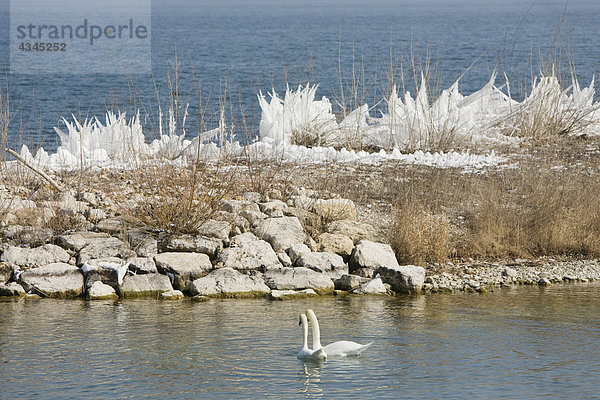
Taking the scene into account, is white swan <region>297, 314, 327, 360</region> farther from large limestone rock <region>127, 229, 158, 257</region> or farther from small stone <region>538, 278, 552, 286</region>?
small stone <region>538, 278, 552, 286</region>

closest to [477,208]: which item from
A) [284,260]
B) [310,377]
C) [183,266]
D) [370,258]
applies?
[370,258]

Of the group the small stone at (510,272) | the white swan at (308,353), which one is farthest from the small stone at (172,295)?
the small stone at (510,272)

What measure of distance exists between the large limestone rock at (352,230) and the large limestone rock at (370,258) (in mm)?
478

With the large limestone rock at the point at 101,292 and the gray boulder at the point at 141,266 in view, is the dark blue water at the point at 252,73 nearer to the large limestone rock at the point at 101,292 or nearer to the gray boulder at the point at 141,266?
the gray boulder at the point at 141,266

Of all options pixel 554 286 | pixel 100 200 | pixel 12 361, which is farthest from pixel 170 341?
pixel 554 286

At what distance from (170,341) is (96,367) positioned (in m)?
0.98

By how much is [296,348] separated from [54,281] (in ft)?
12.5

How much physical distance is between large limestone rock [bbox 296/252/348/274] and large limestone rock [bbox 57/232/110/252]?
2.75 metres

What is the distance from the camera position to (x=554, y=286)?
10.9 m

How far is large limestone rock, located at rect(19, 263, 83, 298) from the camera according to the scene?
33.4ft

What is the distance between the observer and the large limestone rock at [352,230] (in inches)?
458

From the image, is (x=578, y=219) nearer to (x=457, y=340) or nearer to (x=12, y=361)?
(x=457, y=340)

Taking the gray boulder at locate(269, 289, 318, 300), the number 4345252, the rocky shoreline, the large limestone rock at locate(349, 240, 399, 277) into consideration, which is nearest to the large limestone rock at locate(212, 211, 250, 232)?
the rocky shoreline

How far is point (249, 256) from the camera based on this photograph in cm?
1080
